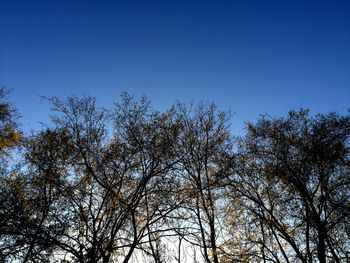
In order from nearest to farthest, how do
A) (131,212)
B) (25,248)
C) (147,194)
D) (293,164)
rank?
(25,248) → (131,212) → (147,194) → (293,164)

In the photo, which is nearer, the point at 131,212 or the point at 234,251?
the point at 131,212

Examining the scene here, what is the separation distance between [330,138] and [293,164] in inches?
95.7

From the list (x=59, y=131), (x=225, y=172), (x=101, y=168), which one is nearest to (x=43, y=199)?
(x=101, y=168)

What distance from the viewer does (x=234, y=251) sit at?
11.1 metres

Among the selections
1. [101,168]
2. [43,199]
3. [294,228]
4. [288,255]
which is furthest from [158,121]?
[288,255]

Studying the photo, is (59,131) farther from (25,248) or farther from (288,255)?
(288,255)

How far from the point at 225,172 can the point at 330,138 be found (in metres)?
6.21

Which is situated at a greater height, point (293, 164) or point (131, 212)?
point (293, 164)

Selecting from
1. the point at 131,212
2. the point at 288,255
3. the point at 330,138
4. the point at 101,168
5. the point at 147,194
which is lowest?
the point at 288,255

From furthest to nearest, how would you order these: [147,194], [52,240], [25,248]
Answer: [147,194]
[52,240]
[25,248]

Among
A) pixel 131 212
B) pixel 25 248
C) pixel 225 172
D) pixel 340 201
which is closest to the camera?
pixel 25 248

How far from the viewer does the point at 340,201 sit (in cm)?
1070

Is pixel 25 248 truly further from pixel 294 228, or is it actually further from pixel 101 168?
pixel 294 228

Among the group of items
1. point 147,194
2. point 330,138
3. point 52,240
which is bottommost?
point 52,240
